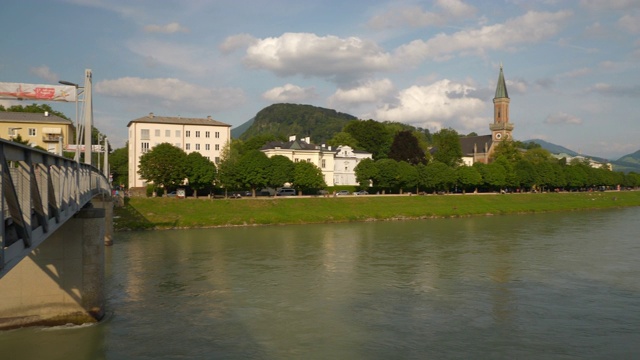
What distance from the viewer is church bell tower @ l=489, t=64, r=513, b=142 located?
501ft

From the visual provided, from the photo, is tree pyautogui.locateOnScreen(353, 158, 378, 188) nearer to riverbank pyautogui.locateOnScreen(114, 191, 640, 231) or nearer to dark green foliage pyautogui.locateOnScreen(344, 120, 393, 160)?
riverbank pyautogui.locateOnScreen(114, 191, 640, 231)

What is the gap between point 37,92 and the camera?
16922 millimetres

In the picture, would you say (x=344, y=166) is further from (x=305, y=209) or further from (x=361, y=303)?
(x=361, y=303)

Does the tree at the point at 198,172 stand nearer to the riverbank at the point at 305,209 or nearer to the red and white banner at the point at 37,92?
the riverbank at the point at 305,209

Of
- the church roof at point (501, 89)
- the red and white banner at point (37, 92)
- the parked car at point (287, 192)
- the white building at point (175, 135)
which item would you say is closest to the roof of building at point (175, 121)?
the white building at point (175, 135)

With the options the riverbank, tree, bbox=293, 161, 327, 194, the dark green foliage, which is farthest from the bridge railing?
the dark green foliage

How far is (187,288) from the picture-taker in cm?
2541

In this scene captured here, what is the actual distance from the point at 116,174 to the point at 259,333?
4015 inches

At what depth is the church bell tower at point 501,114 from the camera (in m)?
153

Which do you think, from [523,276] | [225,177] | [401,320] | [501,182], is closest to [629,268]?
[523,276]

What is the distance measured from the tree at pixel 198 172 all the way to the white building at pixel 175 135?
17115 millimetres

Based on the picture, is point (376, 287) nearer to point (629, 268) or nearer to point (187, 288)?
point (187, 288)

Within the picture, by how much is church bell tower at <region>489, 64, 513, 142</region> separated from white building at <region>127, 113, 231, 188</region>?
295ft

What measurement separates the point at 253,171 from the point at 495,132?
104 meters
